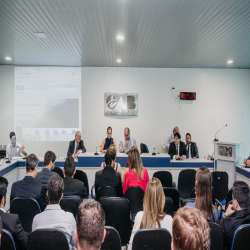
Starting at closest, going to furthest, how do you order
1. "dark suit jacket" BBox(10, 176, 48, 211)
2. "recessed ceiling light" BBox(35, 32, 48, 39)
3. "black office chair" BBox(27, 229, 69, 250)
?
"black office chair" BBox(27, 229, 69, 250) → "dark suit jacket" BBox(10, 176, 48, 211) → "recessed ceiling light" BBox(35, 32, 48, 39)

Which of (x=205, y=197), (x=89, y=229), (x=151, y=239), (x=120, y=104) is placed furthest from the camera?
(x=120, y=104)

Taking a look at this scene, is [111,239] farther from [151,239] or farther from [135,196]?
[135,196]

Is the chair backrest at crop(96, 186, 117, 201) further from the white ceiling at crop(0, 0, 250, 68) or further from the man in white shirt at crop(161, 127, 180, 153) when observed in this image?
the man in white shirt at crop(161, 127, 180, 153)

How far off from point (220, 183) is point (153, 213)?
8.38 ft

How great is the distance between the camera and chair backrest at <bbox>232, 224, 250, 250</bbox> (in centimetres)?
208

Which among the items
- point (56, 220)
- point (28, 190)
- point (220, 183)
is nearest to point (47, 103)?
point (28, 190)

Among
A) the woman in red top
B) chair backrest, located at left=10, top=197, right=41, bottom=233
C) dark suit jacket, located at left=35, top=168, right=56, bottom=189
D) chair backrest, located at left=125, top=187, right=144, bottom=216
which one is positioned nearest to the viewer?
chair backrest, located at left=10, top=197, right=41, bottom=233

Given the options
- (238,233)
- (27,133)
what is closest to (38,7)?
(238,233)

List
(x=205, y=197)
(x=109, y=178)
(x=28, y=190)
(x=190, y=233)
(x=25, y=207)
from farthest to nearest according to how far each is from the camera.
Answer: (x=109, y=178) < (x=28, y=190) < (x=25, y=207) < (x=205, y=197) < (x=190, y=233)

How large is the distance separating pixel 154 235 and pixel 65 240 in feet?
2.41

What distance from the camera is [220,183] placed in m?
4.34

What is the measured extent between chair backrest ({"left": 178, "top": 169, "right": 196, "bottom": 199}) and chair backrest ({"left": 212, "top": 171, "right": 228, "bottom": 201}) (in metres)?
0.38

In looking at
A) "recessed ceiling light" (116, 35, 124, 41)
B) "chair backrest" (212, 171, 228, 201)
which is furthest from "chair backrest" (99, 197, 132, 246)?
"recessed ceiling light" (116, 35, 124, 41)

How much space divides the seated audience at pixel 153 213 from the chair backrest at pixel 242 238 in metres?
0.58
